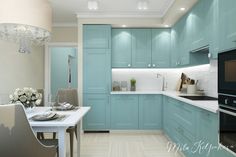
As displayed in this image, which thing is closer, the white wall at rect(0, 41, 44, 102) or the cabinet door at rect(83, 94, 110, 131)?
the white wall at rect(0, 41, 44, 102)

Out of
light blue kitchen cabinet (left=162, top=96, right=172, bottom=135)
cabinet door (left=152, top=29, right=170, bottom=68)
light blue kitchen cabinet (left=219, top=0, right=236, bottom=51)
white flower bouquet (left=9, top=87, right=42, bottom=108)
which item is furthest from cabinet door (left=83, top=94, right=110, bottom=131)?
light blue kitchen cabinet (left=219, top=0, right=236, bottom=51)

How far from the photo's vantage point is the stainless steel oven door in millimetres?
1767

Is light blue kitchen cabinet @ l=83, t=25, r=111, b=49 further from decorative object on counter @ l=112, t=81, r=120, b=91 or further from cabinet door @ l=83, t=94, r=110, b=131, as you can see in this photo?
cabinet door @ l=83, t=94, r=110, b=131

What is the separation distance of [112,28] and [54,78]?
286 centimetres

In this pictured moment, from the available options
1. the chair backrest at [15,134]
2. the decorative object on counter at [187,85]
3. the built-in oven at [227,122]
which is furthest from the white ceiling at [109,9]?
the chair backrest at [15,134]

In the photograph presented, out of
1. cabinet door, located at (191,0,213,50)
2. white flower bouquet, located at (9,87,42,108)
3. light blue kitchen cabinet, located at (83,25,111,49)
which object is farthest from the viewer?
light blue kitchen cabinet, located at (83,25,111,49)

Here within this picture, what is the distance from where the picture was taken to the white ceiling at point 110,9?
408cm

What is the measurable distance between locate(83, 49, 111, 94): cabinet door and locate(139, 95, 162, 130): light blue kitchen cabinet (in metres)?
0.84

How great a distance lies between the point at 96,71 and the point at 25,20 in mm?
2707

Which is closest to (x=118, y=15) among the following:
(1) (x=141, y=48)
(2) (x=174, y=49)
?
(1) (x=141, y=48)

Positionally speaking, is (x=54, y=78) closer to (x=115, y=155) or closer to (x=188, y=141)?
(x=115, y=155)

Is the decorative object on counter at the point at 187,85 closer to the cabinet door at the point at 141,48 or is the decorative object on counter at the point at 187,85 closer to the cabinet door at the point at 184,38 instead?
the cabinet door at the point at 184,38

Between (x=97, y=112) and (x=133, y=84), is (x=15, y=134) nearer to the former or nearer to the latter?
(x=97, y=112)

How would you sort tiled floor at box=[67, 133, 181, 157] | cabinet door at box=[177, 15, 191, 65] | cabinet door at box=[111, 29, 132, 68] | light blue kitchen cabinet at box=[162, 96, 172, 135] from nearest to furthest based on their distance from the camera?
tiled floor at box=[67, 133, 181, 157] < cabinet door at box=[177, 15, 191, 65] < light blue kitchen cabinet at box=[162, 96, 172, 135] < cabinet door at box=[111, 29, 132, 68]
